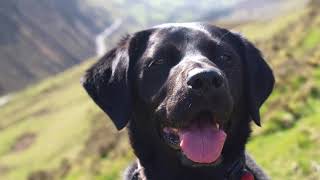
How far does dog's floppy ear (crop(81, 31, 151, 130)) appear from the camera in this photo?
6602mm

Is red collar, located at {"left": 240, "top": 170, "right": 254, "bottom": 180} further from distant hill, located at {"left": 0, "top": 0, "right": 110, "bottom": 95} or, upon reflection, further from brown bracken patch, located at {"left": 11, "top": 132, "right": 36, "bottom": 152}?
distant hill, located at {"left": 0, "top": 0, "right": 110, "bottom": 95}

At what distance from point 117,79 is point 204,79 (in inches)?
48.7

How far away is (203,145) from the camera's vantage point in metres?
5.97

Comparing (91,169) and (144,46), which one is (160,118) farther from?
(91,169)

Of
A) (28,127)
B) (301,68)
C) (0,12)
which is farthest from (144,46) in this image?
(0,12)

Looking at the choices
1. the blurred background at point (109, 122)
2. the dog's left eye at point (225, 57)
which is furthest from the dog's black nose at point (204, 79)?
the blurred background at point (109, 122)

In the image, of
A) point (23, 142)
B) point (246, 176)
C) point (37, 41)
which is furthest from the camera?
point (37, 41)

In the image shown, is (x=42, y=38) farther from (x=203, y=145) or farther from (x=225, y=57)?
(x=203, y=145)

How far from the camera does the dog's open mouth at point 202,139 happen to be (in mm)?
5977

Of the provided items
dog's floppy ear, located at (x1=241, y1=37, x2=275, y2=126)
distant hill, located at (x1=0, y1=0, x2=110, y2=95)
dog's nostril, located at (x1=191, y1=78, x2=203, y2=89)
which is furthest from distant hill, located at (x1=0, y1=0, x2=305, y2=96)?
dog's nostril, located at (x1=191, y1=78, x2=203, y2=89)

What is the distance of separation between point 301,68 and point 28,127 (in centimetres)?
4075

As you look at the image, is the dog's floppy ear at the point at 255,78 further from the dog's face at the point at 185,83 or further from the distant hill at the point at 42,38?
the distant hill at the point at 42,38

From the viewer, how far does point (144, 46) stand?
688cm

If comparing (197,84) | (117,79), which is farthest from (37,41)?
(197,84)
